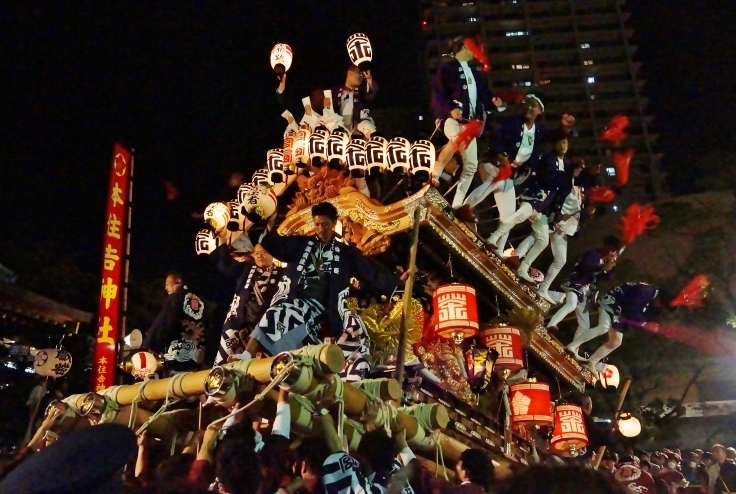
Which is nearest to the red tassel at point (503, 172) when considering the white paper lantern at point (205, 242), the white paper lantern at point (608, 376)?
the white paper lantern at point (205, 242)

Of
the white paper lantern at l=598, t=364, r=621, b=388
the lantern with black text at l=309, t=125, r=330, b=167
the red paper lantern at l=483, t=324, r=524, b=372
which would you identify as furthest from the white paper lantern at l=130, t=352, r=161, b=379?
the white paper lantern at l=598, t=364, r=621, b=388

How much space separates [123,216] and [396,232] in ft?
16.0

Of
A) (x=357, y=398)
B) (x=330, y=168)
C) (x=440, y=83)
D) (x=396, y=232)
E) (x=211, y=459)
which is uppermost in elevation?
(x=440, y=83)

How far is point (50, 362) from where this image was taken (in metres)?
10.0

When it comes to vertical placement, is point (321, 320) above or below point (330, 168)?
below

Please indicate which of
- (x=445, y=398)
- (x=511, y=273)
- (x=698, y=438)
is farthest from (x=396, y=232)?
(x=698, y=438)

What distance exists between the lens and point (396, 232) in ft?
28.8

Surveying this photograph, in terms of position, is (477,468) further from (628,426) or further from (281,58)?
(628,426)

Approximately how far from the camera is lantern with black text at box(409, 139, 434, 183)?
8.75m

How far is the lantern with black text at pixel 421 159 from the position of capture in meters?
8.75

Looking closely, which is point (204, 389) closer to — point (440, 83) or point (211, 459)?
point (211, 459)

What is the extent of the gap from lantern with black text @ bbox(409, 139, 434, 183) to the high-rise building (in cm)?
5041

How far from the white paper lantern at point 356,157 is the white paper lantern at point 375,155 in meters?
0.06

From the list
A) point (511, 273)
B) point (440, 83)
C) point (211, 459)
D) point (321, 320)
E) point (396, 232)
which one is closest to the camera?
point (211, 459)
